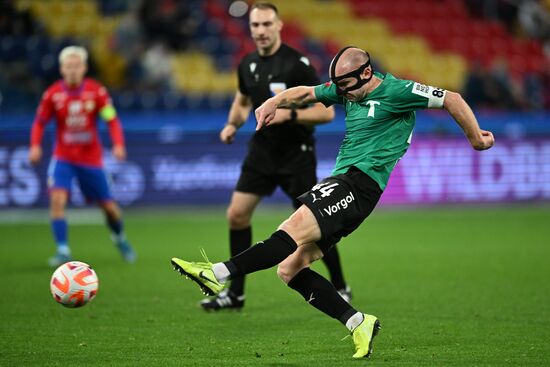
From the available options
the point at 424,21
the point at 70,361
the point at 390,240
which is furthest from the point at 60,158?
the point at 424,21

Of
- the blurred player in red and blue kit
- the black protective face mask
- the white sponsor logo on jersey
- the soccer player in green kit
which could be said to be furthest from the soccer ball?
the blurred player in red and blue kit

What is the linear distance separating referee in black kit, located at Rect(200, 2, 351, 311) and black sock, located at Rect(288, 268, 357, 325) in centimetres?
196

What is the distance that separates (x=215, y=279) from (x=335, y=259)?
111 inches

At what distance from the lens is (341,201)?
650 cm

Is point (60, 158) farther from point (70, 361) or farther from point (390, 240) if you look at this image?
point (70, 361)

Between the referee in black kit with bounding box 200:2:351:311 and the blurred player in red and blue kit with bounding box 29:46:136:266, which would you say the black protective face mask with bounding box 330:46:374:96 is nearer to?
the referee in black kit with bounding box 200:2:351:311

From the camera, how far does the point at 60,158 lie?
38.4ft

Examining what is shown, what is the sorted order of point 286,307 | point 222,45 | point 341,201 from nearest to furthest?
point 341,201 → point 286,307 → point 222,45

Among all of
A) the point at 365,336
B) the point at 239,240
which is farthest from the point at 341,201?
the point at 239,240

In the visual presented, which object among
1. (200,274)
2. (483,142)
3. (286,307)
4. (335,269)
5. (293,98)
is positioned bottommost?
(286,307)

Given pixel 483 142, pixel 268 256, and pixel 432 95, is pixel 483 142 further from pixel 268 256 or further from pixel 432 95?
pixel 268 256

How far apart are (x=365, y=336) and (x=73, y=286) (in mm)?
2226

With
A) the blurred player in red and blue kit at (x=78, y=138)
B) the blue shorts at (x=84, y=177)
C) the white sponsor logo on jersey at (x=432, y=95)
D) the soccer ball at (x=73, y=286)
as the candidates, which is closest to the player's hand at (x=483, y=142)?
the white sponsor logo on jersey at (x=432, y=95)

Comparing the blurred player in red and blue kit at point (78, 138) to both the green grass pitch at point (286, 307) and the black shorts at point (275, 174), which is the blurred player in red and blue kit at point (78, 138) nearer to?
→ the green grass pitch at point (286, 307)
